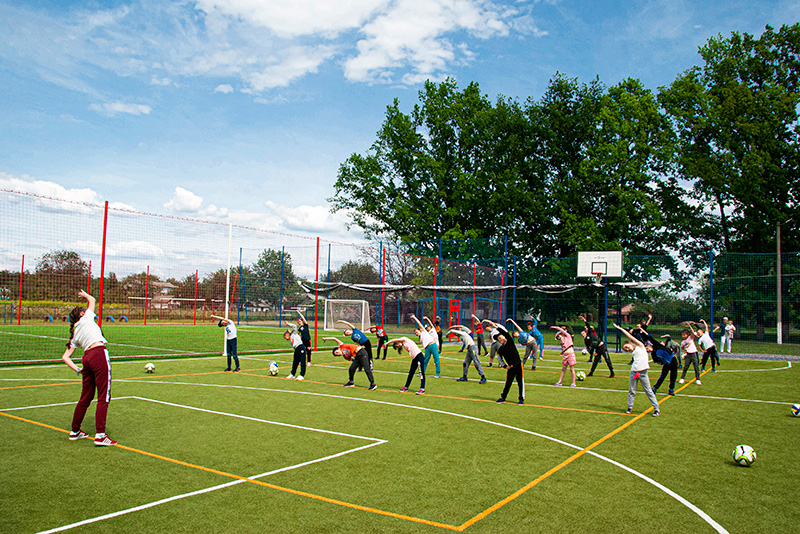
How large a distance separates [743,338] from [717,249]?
50.5 ft

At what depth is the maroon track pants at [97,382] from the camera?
25.5 feet

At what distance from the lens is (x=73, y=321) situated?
7.91 meters

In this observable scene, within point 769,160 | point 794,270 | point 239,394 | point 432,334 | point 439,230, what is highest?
point 769,160

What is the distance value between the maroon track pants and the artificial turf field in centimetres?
39

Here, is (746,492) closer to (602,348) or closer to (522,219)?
(602,348)

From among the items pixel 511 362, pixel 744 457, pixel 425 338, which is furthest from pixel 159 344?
pixel 744 457

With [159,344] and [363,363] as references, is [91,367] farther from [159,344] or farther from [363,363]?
[159,344]

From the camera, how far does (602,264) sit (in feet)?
103

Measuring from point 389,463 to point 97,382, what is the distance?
14.4 ft

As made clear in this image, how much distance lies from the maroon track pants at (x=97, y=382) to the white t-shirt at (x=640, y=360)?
9596 mm

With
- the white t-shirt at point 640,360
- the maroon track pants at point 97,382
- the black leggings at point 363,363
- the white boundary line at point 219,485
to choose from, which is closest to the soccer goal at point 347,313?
the black leggings at point 363,363

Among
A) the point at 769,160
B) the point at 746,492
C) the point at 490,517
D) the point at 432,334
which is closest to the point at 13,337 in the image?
the point at 432,334

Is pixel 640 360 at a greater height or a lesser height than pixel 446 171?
lesser

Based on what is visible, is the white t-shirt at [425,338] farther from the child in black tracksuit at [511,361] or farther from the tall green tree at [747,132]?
the tall green tree at [747,132]
